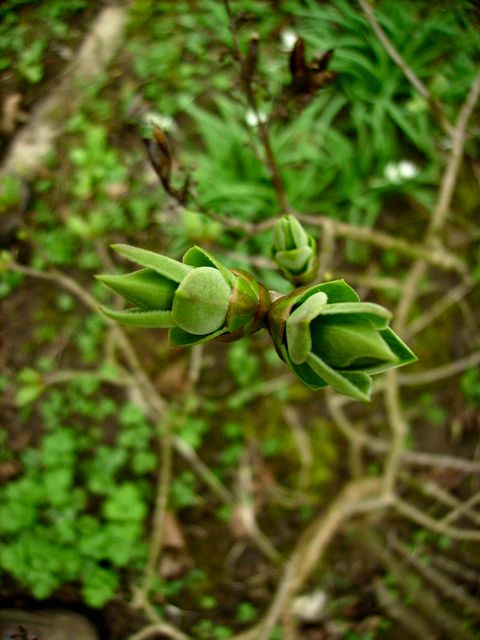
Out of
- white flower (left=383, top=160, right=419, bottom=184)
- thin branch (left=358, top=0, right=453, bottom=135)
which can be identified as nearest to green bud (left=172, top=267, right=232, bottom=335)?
thin branch (left=358, top=0, right=453, bottom=135)

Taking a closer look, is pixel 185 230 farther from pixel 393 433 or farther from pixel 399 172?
pixel 393 433

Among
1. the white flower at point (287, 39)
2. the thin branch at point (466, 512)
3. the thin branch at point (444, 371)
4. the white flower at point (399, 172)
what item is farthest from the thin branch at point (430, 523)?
the white flower at point (287, 39)

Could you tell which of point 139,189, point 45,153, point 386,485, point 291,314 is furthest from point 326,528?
point 45,153

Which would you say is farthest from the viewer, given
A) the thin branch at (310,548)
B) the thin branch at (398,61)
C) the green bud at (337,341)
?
the thin branch at (310,548)

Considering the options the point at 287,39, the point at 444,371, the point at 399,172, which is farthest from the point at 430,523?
the point at 287,39

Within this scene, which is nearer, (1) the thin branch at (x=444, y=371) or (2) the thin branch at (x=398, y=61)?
(2) the thin branch at (x=398, y=61)

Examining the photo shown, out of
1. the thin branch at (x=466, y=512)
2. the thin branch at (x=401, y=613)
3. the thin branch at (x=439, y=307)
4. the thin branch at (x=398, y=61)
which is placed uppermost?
the thin branch at (x=398, y=61)

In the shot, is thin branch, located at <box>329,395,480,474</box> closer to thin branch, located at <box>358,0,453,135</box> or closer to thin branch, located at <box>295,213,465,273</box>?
thin branch, located at <box>295,213,465,273</box>

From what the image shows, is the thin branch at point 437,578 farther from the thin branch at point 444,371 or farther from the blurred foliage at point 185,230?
the thin branch at point 444,371
